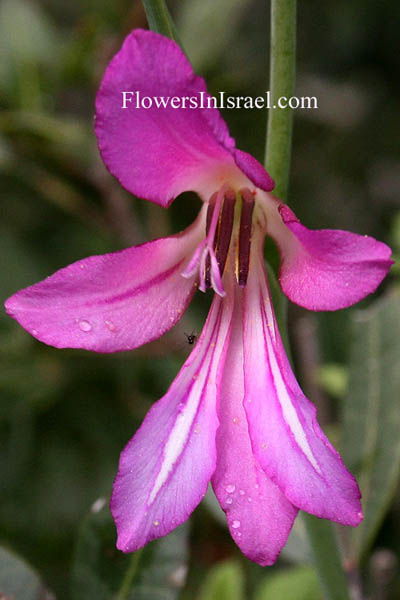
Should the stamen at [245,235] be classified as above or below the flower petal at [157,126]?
below

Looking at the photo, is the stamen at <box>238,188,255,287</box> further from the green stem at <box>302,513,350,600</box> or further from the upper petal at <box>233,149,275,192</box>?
the green stem at <box>302,513,350,600</box>

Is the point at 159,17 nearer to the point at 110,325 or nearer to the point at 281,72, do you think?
the point at 281,72

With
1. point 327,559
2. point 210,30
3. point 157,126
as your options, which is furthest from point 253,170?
point 210,30

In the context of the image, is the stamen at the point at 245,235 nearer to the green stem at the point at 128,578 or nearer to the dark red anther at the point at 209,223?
the dark red anther at the point at 209,223

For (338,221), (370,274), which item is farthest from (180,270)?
(338,221)

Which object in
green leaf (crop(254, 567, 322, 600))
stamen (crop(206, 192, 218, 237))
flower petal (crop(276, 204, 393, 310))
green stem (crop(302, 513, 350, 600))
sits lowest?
green leaf (crop(254, 567, 322, 600))

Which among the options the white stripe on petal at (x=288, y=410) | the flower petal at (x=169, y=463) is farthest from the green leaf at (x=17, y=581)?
the white stripe on petal at (x=288, y=410)

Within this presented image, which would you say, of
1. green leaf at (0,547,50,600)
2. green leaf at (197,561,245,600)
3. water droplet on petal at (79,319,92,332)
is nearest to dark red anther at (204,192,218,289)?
water droplet on petal at (79,319,92,332)
